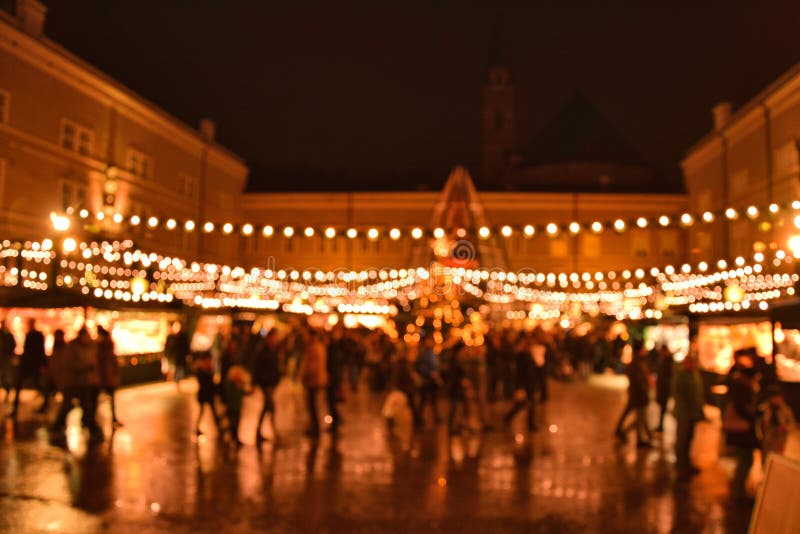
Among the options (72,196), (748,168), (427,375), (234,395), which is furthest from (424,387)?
(748,168)

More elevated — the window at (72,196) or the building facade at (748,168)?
the building facade at (748,168)

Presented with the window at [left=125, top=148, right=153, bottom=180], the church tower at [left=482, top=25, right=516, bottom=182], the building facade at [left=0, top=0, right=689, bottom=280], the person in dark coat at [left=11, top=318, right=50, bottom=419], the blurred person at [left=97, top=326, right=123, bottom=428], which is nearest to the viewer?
the blurred person at [left=97, top=326, right=123, bottom=428]

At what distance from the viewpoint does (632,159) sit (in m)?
69.3

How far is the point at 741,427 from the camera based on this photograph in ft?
29.9

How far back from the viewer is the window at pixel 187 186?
42728mm

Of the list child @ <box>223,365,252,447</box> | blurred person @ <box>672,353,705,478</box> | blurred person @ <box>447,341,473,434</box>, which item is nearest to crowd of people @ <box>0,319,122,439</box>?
child @ <box>223,365,252,447</box>

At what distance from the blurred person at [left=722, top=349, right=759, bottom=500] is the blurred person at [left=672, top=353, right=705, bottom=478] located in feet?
4.28

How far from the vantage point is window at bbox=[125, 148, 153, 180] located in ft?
123

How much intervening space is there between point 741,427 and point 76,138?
100ft

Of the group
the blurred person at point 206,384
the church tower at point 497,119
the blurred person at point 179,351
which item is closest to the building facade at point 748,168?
the blurred person at point 179,351

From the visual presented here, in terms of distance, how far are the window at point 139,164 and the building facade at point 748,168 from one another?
27058 millimetres

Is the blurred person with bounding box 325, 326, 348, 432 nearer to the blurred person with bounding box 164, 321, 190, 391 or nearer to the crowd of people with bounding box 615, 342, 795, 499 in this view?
the crowd of people with bounding box 615, 342, 795, 499

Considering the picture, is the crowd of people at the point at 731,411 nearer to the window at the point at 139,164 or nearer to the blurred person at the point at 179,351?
the blurred person at the point at 179,351

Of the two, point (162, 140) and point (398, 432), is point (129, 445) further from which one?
point (162, 140)
